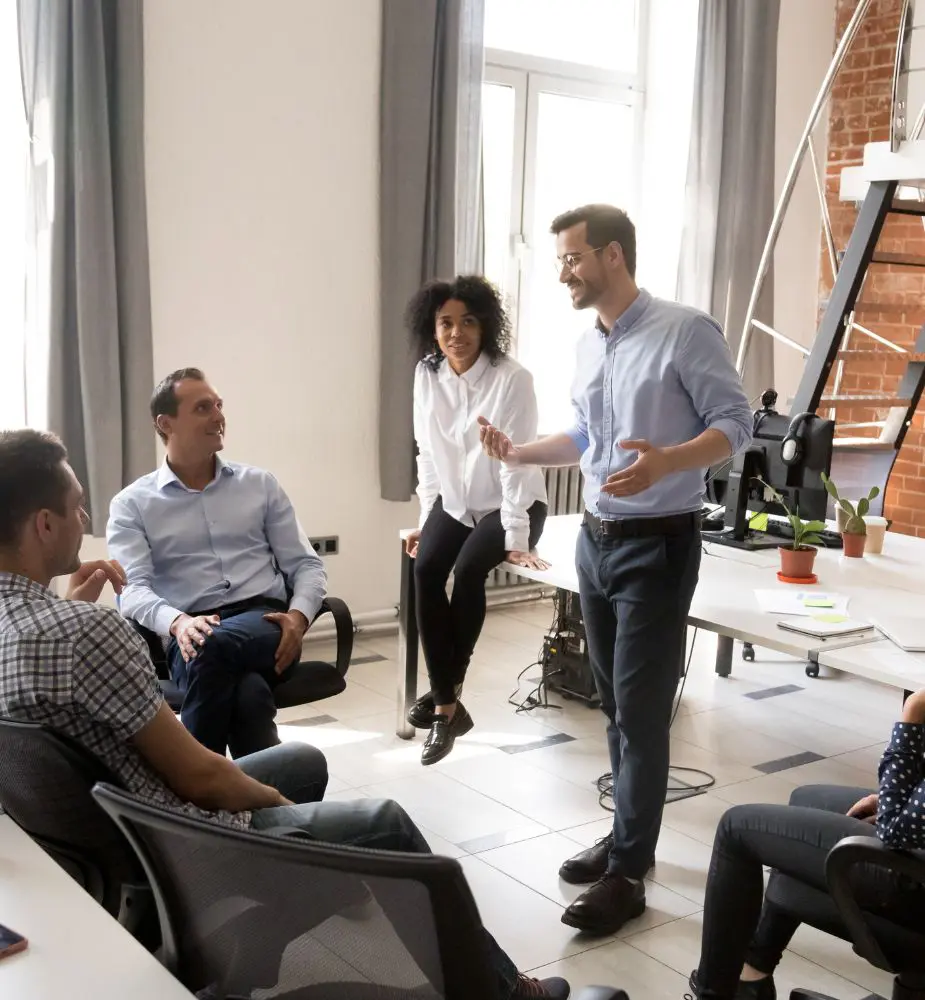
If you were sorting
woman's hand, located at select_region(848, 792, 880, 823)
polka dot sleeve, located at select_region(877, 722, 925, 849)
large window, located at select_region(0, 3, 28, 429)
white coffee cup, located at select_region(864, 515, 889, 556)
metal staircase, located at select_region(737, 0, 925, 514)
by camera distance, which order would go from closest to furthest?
polka dot sleeve, located at select_region(877, 722, 925, 849), woman's hand, located at select_region(848, 792, 880, 823), white coffee cup, located at select_region(864, 515, 889, 556), large window, located at select_region(0, 3, 28, 429), metal staircase, located at select_region(737, 0, 925, 514)

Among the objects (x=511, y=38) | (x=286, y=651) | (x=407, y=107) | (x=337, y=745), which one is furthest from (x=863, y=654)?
(x=511, y=38)

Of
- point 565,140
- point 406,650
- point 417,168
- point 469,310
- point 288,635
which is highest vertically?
point 565,140

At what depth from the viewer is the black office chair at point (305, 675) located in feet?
9.64

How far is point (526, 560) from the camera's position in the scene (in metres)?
3.46

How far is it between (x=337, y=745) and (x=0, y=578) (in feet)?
7.59

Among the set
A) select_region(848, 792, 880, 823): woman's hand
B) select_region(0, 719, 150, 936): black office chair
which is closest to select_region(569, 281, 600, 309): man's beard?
select_region(848, 792, 880, 823): woman's hand

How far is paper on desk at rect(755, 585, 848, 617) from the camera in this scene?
2869mm

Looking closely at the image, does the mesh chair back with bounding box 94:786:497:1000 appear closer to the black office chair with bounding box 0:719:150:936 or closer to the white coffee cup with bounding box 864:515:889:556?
the black office chair with bounding box 0:719:150:936

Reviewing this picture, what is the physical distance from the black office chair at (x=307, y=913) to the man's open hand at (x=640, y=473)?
1.43 metres

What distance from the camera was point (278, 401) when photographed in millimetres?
4887

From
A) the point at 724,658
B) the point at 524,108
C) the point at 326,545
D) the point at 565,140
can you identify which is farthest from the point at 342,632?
the point at 565,140

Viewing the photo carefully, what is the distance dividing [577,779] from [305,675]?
41.9 inches

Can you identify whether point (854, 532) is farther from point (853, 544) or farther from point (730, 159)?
point (730, 159)

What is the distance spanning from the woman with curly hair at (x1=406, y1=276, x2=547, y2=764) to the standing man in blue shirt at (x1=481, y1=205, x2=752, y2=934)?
90 cm
